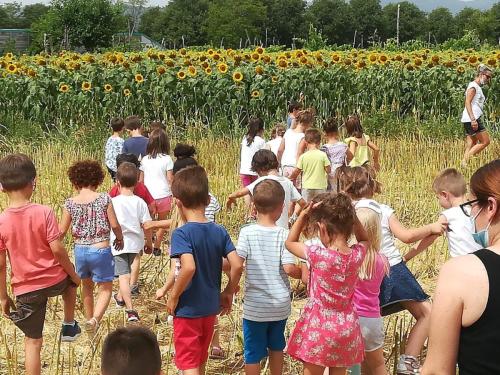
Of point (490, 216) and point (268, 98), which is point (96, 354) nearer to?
point (490, 216)

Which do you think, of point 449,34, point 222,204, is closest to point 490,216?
point 222,204

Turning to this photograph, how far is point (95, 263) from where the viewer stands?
5.27 metres

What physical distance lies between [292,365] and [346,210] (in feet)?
4.80

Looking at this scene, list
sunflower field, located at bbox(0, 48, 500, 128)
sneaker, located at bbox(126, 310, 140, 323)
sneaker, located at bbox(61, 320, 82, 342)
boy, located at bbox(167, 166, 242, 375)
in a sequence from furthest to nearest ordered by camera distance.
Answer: sunflower field, located at bbox(0, 48, 500, 128)
sneaker, located at bbox(126, 310, 140, 323)
sneaker, located at bbox(61, 320, 82, 342)
boy, located at bbox(167, 166, 242, 375)

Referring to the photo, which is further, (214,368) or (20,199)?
(214,368)

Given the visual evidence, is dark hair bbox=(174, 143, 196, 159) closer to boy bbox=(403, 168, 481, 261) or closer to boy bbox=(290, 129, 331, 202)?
boy bbox=(290, 129, 331, 202)

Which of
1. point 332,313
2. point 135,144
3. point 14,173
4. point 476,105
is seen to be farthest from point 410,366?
point 476,105

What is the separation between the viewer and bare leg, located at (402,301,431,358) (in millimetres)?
4582

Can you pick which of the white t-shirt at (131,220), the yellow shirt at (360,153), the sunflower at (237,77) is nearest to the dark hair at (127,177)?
the white t-shirt at (131,220)

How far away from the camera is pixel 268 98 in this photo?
13617 mm

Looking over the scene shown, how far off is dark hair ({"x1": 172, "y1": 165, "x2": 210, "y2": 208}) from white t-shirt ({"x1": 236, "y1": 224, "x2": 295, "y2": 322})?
1.16 feet

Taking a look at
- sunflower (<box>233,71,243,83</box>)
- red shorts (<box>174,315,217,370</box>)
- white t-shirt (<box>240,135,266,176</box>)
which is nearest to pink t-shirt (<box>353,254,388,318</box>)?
red shorts (<box>174,315,217,370</box>)

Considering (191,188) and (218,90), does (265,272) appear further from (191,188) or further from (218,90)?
(218,90)

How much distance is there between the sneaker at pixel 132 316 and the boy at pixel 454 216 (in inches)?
80.3
